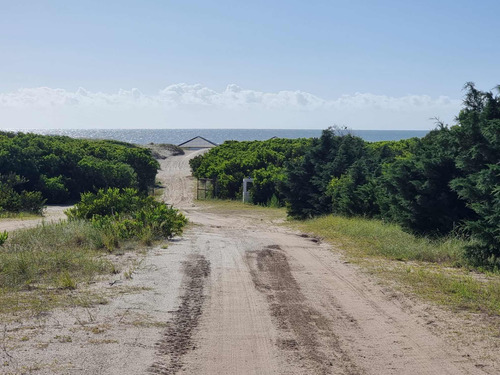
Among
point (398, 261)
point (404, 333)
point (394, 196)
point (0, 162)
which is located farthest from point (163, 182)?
point (404, 333)

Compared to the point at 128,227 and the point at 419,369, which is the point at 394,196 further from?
the point at 419,369

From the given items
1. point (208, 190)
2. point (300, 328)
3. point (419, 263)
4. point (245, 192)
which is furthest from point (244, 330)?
point (208, 190)

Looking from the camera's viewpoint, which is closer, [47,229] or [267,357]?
[267,357]

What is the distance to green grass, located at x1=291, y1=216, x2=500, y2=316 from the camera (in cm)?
984

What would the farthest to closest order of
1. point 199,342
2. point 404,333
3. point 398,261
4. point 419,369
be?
point 398,261
point 404,333
point 199,342
point 419,369

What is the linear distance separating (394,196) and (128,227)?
7835 millimetres

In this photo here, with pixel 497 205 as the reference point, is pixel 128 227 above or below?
below

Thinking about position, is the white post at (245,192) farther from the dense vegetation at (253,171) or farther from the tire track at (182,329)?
the tire track at (182,329)

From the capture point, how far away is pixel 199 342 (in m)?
7.52

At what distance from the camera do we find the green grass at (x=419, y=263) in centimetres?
984

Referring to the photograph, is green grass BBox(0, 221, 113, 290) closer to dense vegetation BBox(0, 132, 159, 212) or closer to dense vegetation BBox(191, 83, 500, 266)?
dense vegetation BBox(191, 83, 500, 266)

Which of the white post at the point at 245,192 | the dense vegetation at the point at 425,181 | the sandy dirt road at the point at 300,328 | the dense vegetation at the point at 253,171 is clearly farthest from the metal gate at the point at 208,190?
the sandy dirt road at the point at 300,328

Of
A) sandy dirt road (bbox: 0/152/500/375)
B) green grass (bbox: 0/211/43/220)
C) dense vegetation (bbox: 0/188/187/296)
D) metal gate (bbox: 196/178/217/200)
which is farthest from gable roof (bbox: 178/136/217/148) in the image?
sandy dirt road (bbox: 0/152/500/375)

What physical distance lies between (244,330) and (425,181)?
1016 centimetres
